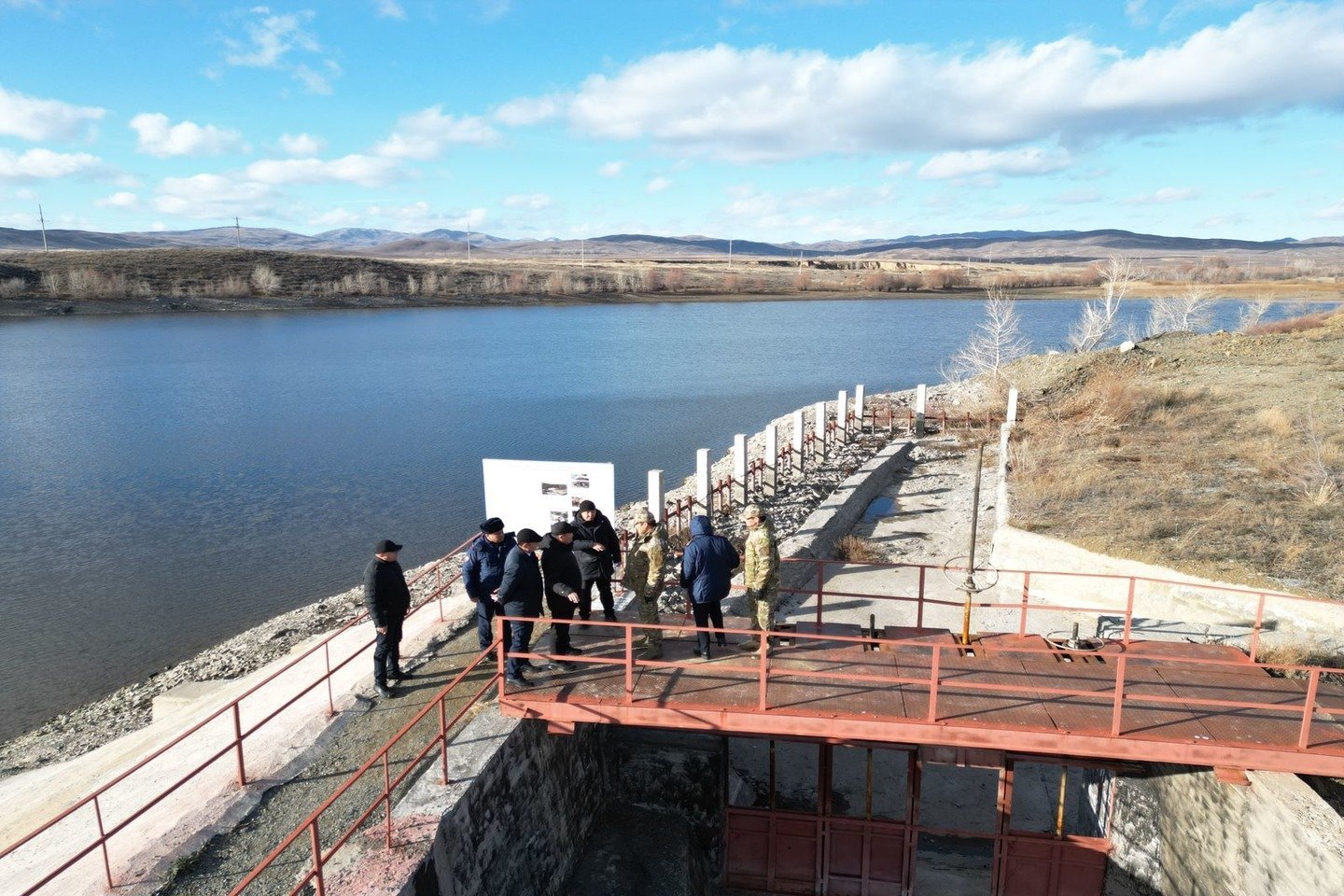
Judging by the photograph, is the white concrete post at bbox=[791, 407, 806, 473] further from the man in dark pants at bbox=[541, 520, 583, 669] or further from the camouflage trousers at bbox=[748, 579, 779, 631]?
the man in dark pants at bbox=[541, 520, 583, 669]

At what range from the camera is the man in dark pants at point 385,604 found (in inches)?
332

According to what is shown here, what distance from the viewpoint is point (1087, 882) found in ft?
30.6

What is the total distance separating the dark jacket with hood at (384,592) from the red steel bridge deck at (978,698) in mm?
1527

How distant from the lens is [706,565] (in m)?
8.22

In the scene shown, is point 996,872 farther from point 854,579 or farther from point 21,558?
point 21,558

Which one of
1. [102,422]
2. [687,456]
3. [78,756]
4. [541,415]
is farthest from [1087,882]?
[102,422]

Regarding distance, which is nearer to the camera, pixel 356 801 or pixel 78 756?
pixel 356 801

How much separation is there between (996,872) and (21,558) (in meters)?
23.1

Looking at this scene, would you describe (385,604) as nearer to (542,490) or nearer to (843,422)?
(542,490)

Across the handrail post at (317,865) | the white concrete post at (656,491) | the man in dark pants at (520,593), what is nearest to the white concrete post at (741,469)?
the white concrete post at (656,491)

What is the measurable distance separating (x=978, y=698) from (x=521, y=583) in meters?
4.36

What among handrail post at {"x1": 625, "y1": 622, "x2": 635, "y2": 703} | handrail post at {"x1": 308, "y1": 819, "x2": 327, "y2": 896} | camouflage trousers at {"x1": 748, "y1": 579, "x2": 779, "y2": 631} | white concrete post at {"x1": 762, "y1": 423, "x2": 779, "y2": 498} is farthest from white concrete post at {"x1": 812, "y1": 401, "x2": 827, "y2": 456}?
handrail post at {"x1": 308, "y1": 819, "x2": 327, "y2": 896}

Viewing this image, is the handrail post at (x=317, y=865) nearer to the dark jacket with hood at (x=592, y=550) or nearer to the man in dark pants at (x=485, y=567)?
the man in dark pants at (x=485, y=567)

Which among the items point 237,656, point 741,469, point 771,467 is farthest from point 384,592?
point 771,467
